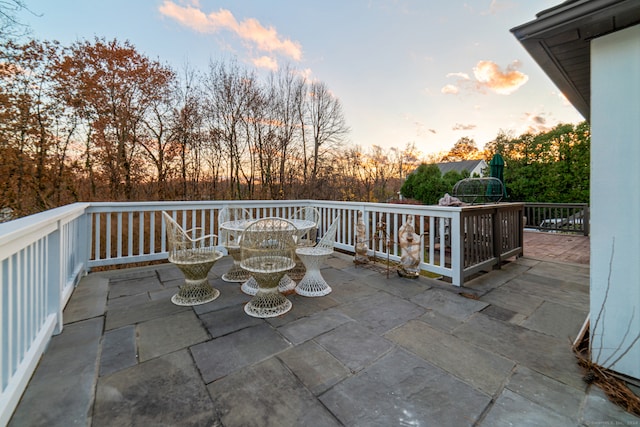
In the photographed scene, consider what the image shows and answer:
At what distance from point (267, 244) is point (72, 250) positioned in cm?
257

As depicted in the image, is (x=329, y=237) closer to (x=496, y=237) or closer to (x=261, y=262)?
(x=261, y=262)

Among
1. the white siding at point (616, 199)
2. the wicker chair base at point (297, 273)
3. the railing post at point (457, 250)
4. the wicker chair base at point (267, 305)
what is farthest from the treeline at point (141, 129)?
the white siding at point (616, 199)

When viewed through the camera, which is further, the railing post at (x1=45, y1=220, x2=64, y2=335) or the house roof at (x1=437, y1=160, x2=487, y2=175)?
the house roof at (x1=437, y1=160, x2=487, y2=175)

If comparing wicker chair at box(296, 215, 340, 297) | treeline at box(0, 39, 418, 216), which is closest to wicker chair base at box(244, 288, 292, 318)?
wicker chair at box(296, 215, 340, 297)

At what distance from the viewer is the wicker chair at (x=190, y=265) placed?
8.38 ft

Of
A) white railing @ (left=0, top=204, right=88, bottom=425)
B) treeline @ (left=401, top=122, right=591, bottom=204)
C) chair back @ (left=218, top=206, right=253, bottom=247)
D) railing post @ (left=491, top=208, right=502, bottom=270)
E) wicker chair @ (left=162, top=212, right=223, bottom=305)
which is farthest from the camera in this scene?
treeline @ (left=401, top=122, right=591, bottom=204)

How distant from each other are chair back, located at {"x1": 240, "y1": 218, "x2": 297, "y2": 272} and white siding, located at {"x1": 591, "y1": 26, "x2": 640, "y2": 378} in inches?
86.6

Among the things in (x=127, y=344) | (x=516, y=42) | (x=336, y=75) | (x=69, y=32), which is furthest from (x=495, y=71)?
(x=69, y=32)

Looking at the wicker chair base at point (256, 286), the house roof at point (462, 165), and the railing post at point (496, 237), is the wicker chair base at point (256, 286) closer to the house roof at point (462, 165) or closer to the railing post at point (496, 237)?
the railing post at point (496, 237)

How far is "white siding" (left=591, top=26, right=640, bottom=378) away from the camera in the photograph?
1490 mm

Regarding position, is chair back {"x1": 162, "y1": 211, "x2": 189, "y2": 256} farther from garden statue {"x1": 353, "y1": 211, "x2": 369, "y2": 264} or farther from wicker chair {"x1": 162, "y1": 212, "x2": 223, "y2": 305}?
garden statue {"x1": 353, "y1": 211, "x2": 369, "y2": 264}

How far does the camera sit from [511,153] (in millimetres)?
15547

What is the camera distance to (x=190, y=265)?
2.50 metres

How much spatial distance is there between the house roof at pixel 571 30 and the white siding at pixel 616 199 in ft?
0.34
